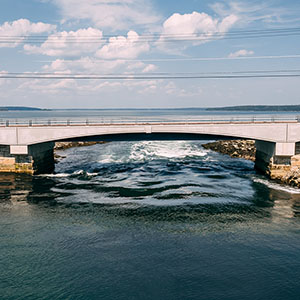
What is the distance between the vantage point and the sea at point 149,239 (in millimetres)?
17938

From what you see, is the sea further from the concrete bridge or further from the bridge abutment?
the concrete bridge

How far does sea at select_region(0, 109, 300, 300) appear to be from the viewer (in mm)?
17938

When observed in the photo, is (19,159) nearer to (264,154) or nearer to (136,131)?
(136,131)

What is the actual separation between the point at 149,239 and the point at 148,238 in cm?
21

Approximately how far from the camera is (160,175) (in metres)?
48.0

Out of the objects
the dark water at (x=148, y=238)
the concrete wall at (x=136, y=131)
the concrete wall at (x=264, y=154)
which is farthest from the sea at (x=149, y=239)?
the concrete wall at (x=264, y=154)

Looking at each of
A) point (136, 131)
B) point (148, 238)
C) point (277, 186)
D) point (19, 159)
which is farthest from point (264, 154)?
point (19, 159)

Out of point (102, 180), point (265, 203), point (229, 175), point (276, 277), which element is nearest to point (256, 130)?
point (229, 175)

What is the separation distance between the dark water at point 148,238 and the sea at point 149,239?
74 mm

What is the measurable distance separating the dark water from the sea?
74 millimetres

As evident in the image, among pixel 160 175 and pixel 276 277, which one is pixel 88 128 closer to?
pixel 160 175

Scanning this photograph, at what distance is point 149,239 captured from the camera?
24.2 meters

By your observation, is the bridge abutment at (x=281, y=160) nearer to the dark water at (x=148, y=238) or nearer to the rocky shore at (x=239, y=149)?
the dark water at (x=148, y=238)

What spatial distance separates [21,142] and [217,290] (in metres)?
37.2
